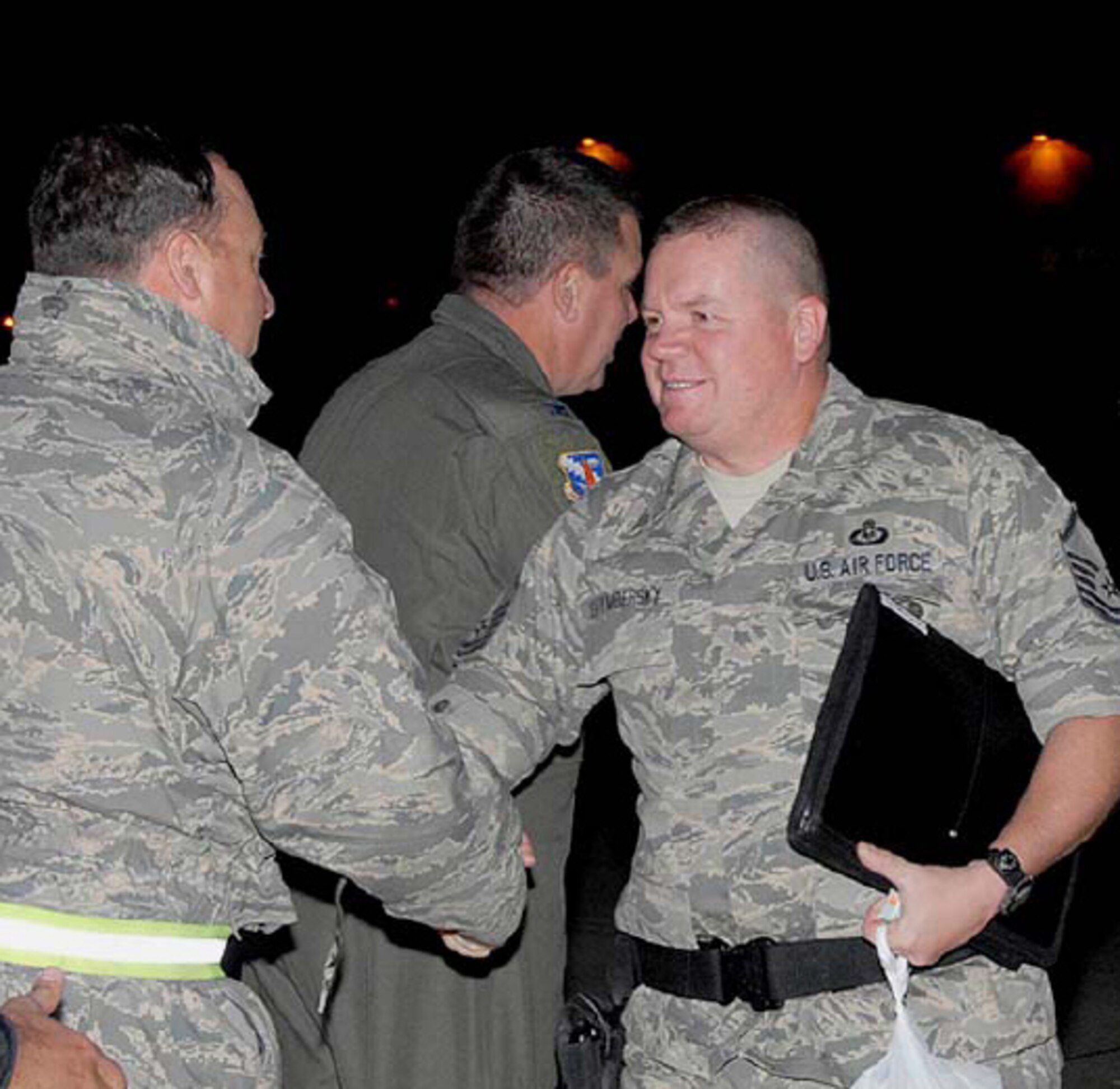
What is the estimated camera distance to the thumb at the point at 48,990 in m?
2.36

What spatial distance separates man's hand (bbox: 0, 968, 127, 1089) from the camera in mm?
2189

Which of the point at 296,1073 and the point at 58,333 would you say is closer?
the point at 58,333

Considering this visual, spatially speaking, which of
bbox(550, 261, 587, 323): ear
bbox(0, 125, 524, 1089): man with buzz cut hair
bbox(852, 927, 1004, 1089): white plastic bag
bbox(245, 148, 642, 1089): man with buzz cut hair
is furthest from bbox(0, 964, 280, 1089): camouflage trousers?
bbox(550, 261, 587, 323): ear

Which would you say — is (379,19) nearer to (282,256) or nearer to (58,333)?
(282,256)

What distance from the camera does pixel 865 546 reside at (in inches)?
124

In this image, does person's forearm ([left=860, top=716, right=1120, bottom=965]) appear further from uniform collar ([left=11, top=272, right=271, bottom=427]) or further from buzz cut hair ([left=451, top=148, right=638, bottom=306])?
buzz cut hair ([left=451, top=148, right=638, bottom=306])

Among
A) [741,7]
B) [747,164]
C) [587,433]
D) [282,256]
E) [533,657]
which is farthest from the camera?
[282,256]

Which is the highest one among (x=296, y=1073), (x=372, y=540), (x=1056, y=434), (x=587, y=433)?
(x=587, y=433)

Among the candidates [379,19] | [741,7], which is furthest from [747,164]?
[379,19]

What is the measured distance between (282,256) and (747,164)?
854cm

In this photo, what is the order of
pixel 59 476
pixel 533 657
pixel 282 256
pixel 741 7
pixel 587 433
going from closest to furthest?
pixel 59 476 < pixel 533 657 < pixel 587 433 < pixel 741 7 < pixel 282 256

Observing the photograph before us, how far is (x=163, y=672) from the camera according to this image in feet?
8.31

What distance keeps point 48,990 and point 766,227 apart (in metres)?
1.78

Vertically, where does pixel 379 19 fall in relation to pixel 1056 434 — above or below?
above
